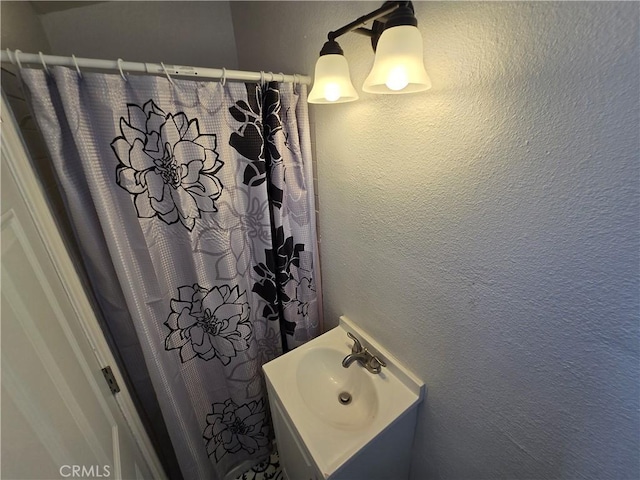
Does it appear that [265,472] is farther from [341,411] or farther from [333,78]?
[333,78]

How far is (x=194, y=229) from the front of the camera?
96cm

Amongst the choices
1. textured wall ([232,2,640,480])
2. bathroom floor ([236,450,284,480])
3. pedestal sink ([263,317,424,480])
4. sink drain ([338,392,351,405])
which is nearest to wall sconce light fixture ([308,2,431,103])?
textured wall ([232,2,640,480])

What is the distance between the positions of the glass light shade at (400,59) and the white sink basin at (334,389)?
3.29ft

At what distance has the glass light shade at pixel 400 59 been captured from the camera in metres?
0.55

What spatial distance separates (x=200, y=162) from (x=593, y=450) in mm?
1269

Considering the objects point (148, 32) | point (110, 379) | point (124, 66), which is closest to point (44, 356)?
point (110, 379)

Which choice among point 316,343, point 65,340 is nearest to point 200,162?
point 65,340

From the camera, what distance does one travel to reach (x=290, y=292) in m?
1.27

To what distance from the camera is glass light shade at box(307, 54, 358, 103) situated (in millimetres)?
731

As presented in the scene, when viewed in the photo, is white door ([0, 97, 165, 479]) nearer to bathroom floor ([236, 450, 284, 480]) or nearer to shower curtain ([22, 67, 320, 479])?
shower curtain ([22, 67, 320, 479])

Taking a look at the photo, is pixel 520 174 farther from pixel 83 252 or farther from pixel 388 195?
pixel 83 252

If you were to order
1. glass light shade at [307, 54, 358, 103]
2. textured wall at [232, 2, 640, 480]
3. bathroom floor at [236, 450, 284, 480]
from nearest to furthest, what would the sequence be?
textured wall at [232, 2, 640, 480]
glass light shade at [307, 54, 358, 103]
bathroom floor at [236, 450, 284, 480]

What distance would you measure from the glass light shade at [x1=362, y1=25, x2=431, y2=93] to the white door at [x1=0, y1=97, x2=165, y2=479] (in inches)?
32.3

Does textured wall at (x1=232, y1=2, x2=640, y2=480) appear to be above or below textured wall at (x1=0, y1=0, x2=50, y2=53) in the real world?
below
